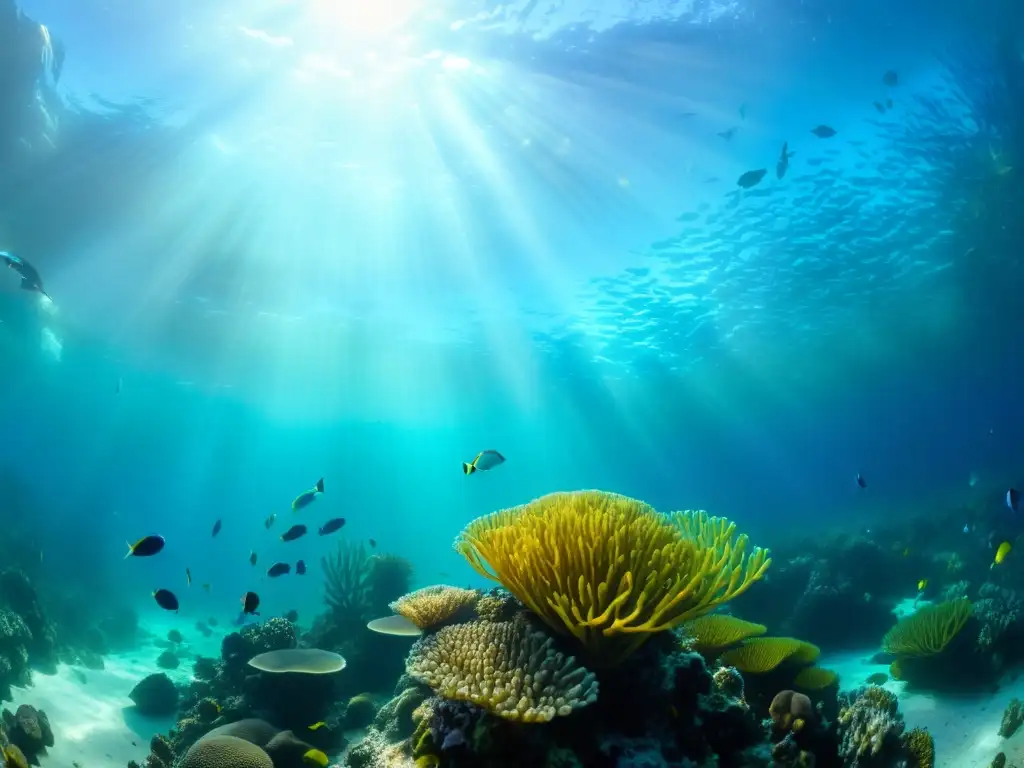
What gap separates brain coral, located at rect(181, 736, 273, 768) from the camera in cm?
564

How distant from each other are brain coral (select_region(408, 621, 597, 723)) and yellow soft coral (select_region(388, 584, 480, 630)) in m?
1.51

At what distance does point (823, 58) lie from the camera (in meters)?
15.2

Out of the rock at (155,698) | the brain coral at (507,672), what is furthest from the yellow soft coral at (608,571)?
the rock at (155,698)

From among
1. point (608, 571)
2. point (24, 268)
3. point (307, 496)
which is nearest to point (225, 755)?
point (608, 571)

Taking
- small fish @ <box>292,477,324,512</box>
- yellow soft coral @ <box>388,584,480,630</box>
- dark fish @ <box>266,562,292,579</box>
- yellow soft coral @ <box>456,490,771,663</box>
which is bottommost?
yellow soft coral @ <box>456,490,771,663</box>

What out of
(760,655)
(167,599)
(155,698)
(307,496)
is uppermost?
(307,496)

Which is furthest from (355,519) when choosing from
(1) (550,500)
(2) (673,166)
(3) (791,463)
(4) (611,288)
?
(1) (550,500)

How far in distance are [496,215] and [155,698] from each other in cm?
1764

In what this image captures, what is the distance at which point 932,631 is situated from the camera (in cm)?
827

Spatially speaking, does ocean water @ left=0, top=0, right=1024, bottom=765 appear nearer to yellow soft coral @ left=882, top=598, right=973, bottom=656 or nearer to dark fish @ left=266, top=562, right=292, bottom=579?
dark fish @ left=266, top=562, right=292, bottom=579

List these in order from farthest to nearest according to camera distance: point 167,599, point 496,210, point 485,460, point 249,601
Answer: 1. point 496,210
2. point 485,460
3. point 167,599
4. point 249,601

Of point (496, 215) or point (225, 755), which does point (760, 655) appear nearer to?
point (225, 755)

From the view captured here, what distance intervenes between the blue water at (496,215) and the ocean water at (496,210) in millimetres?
124

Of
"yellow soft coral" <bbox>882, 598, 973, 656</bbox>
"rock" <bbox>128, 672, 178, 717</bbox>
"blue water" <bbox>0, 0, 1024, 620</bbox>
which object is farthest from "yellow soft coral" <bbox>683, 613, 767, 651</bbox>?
"rock" <bbox>128, 672, 178, 717</bbox>
